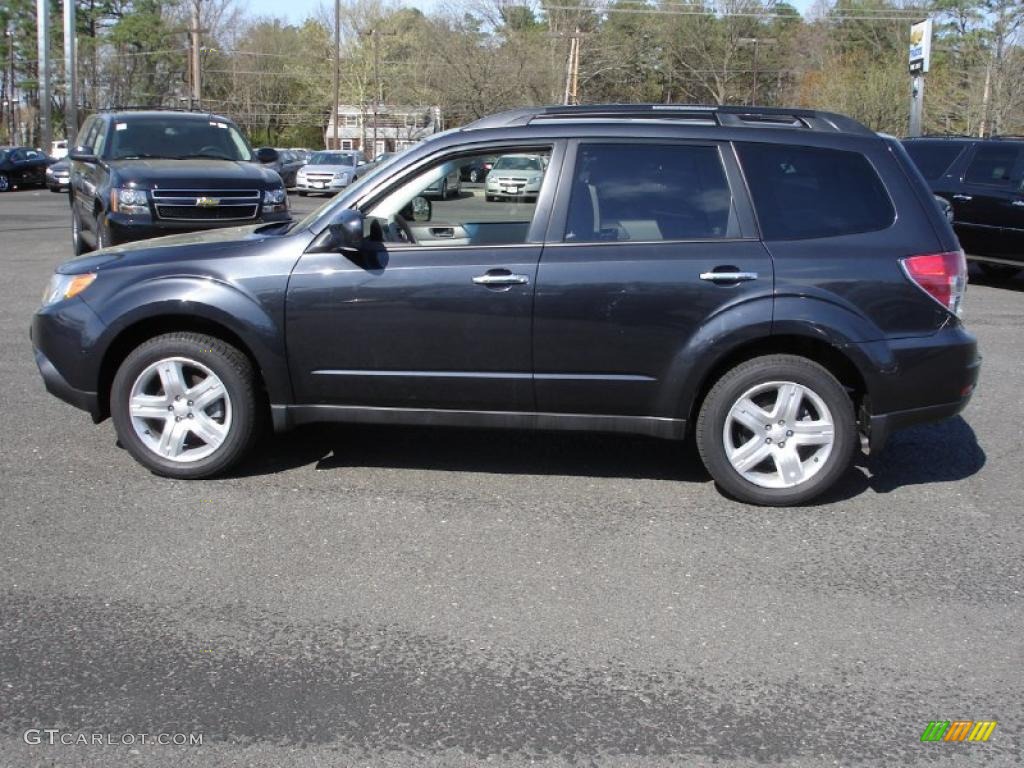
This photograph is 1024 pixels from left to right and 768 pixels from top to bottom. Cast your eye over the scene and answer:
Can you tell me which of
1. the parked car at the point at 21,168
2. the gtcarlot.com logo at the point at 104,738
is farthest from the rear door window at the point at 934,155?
the parked car at the point at 21,168

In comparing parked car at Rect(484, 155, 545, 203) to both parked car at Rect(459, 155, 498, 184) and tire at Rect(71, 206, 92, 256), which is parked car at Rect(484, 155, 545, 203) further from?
tire at Rect(71, 206, 92, 256)

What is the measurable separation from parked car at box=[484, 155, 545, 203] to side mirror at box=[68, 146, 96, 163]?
26.2 ft

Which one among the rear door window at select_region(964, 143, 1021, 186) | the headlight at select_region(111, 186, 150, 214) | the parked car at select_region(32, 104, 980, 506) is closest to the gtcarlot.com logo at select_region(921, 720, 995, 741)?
the parked car at select_region(32, 104, 980, 506)

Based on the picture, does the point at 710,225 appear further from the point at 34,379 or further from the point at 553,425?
the point at 34,379

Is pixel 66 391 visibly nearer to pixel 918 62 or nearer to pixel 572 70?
pixel 918 62

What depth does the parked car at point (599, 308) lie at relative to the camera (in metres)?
5.03

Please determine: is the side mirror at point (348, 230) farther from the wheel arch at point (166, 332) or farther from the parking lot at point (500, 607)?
the parking lot at point (500, 607)

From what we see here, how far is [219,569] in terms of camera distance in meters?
4.36

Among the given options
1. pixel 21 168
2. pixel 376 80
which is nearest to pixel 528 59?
pixel 376 80

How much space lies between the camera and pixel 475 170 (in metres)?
5.26

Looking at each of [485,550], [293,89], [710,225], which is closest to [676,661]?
[485,550]

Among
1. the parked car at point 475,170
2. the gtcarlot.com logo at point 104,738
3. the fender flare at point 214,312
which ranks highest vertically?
the parked car at point 475,170

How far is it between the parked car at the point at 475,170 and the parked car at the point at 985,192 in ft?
31.0

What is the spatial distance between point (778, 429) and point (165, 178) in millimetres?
7863
